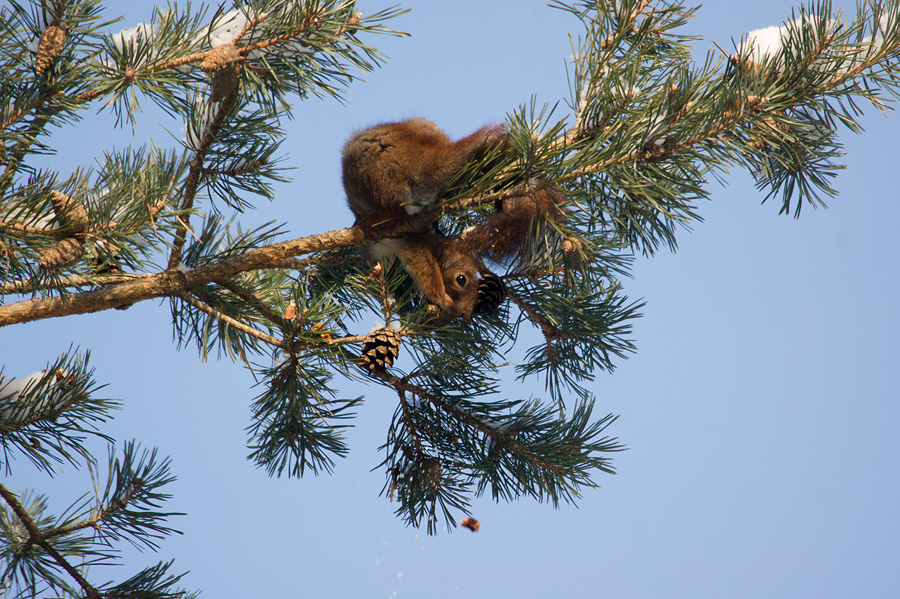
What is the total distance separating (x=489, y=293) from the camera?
1.28m

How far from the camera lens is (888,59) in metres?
0.94

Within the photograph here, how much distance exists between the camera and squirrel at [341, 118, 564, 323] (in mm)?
1209

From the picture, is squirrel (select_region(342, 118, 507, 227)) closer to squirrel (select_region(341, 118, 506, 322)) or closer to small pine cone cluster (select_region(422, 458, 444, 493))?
squirrel (select_region(341, 118, 506, 322))

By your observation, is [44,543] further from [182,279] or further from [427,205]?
[427,205]

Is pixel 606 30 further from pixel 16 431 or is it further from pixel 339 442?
pixel 16 431

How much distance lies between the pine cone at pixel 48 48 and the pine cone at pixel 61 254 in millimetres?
330

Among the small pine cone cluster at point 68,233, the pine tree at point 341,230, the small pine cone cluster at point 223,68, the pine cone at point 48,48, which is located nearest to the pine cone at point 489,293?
the pine tree at point 341,230

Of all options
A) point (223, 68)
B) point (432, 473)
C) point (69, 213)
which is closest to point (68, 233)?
point (69, 213)

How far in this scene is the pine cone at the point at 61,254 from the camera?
939 mm

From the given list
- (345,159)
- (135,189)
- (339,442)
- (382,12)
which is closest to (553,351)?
(339,442)

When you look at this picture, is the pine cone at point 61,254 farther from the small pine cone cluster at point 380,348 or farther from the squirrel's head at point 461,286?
the squirrel's head at point 461,286

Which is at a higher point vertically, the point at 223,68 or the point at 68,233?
the point at 223,68

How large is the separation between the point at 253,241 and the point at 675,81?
76 centimetres

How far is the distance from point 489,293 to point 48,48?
2.80 ft
